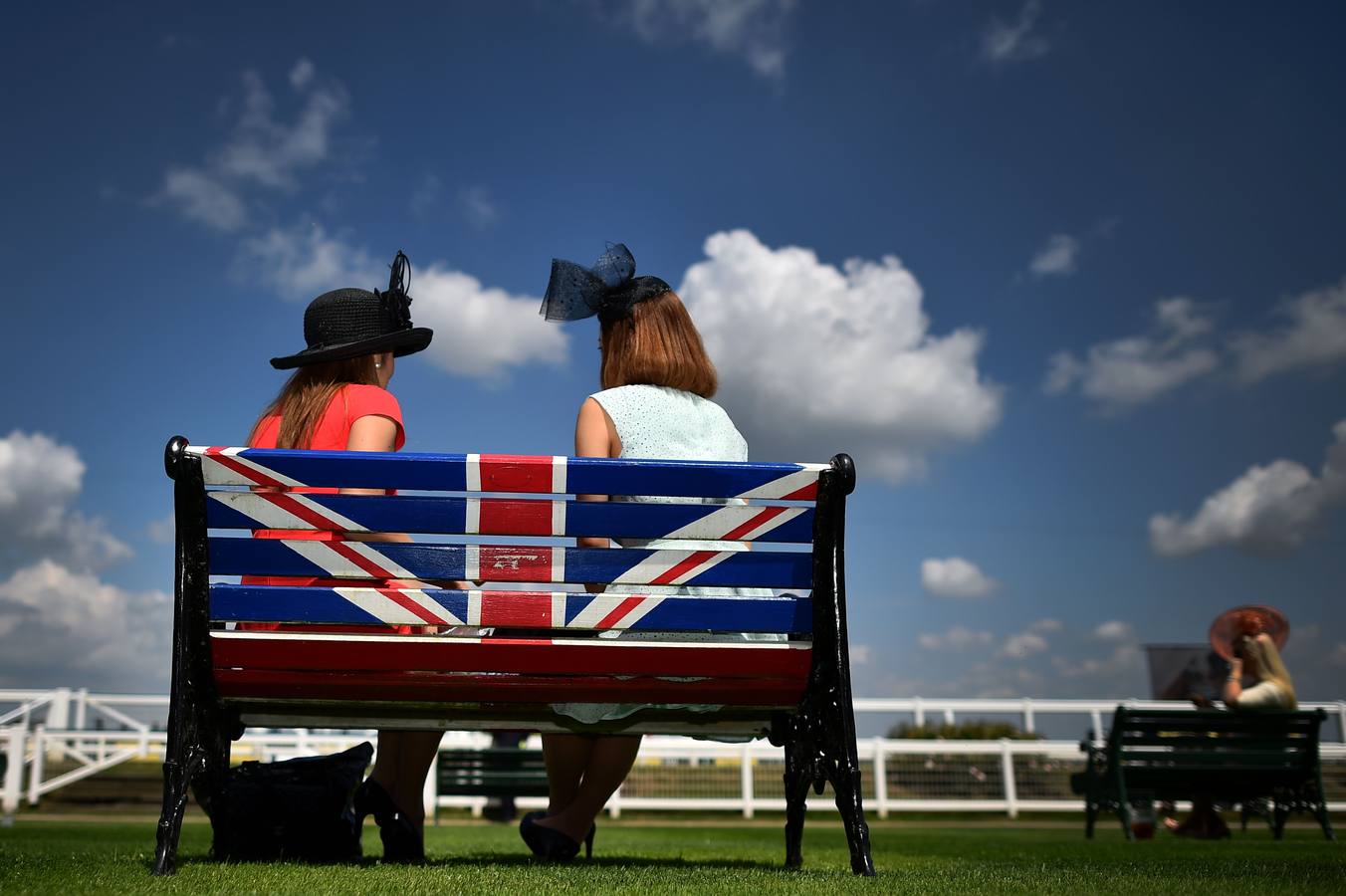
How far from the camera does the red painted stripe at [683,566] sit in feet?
8.20

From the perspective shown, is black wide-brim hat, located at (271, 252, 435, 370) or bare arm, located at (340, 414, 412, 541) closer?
bare arm, located at (340, 414, 412, 541)

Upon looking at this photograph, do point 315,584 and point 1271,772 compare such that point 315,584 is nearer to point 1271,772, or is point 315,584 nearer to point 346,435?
point 346,435

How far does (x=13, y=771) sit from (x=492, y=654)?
10.8m

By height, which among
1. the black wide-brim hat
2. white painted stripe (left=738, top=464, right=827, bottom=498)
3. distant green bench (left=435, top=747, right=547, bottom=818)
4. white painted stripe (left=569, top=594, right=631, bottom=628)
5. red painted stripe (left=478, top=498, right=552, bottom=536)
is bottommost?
distant green bench (left=435, top=747, right=547, bottom=818)

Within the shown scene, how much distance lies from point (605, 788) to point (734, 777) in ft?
35.0

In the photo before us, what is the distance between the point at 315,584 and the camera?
8.91 ft

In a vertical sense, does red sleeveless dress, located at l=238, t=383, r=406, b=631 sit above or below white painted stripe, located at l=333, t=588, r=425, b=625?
above

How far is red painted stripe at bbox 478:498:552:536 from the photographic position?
2.42 m

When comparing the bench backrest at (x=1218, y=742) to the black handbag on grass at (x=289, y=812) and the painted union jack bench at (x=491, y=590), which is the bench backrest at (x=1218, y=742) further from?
the black handbag on grass at (x=289, y=812)

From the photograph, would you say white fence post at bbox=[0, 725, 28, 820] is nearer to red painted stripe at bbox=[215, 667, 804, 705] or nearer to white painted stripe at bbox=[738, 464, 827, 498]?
red painted stripe at bbox=[215, 667, 804, 705]

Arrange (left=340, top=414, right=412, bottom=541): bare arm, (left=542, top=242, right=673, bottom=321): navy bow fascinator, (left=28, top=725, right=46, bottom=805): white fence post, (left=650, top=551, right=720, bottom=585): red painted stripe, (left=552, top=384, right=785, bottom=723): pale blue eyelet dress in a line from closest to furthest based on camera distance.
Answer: (left=650, top=551, right=720, bottom=585): red painted stripe → (left=552, top=384, right=785, bottom=723): pale blue eyelet dress → (left=340, top=414, right=412, bottom=541): bare arm → (left=542, top=242, right=673, bottom=321): navy bow fascinator → (left=28, top=725, right=46, bottom=805): white fence post

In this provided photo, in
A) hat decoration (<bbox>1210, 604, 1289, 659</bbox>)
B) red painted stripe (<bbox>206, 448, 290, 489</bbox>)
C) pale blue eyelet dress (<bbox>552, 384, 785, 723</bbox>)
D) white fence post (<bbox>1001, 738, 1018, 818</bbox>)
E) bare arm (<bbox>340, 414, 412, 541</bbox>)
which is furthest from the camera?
white fence post (<bbox>1001, 738, 1018, 818</bbox>)

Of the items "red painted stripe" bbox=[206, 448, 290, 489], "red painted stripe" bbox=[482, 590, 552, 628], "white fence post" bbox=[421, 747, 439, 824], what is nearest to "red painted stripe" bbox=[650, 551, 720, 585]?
"red painted stripe" bbox=[482, 590, 552, 628]

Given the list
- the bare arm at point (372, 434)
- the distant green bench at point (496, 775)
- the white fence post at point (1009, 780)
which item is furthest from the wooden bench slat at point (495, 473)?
the white fence post at point (1009, 780)
